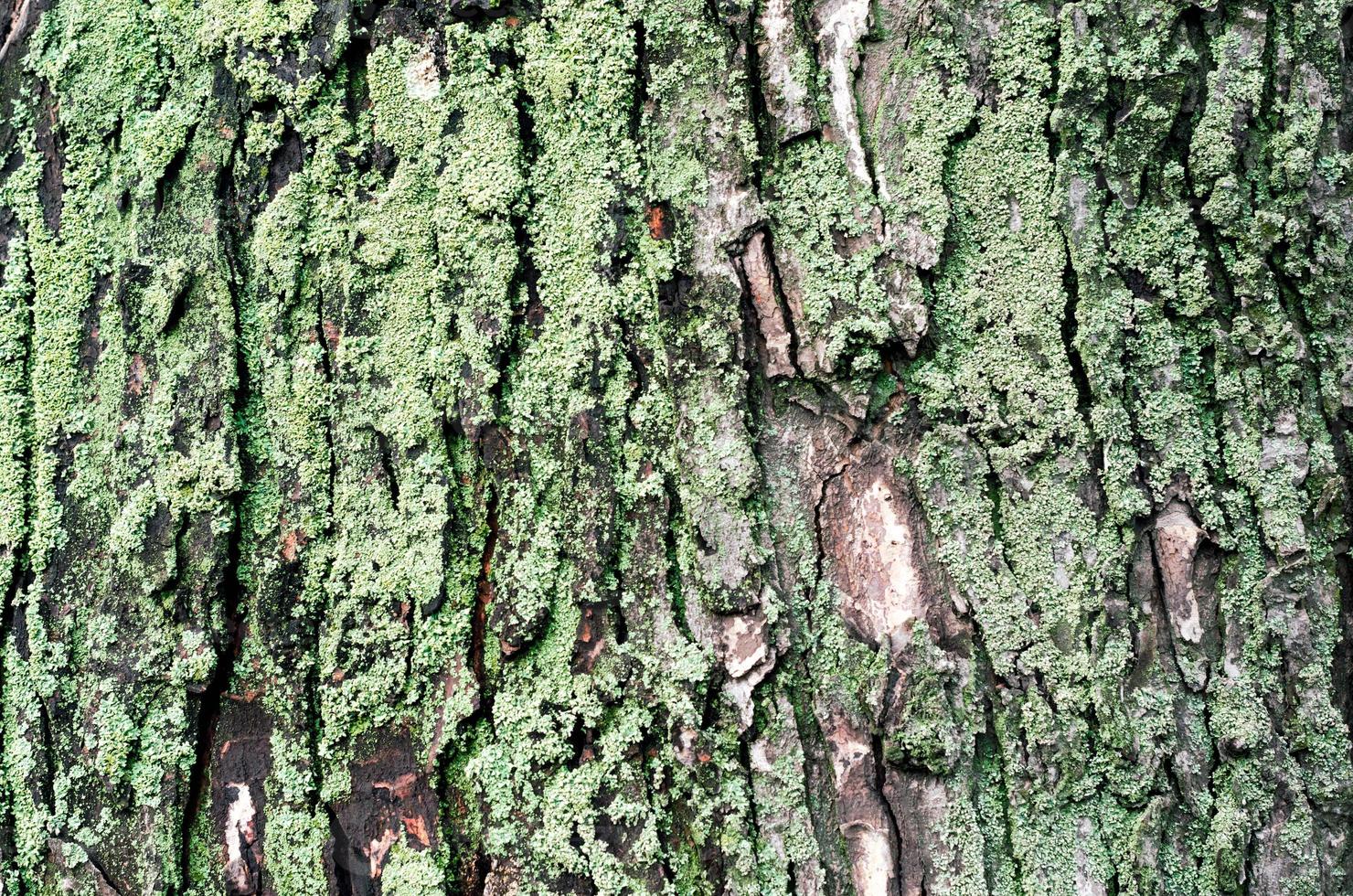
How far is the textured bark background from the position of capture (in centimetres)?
136

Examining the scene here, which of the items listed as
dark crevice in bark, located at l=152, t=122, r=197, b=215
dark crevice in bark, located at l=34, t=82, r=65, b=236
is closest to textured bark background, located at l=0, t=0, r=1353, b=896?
dark crevice in bark, located at l=152, t=122, r=197, b=215

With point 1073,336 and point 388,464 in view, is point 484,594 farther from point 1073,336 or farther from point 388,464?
point 1073,336

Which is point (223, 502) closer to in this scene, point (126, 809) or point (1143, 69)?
point (126, 809)

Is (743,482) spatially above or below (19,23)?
below

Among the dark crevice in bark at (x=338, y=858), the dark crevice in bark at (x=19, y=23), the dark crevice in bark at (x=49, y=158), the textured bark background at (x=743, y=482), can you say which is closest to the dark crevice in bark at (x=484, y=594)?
the textured bark background at (x=743, y=482)

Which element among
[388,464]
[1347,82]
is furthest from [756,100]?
[1347,82]

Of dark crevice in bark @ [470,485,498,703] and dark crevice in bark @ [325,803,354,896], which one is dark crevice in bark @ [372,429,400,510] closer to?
dark crevice in bark @ [470,485,498,703]

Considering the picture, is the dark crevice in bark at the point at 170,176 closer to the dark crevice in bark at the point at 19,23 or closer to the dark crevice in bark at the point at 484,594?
the dark crevice in bark at the point at 19,23

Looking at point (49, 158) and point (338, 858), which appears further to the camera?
point (49, 158)

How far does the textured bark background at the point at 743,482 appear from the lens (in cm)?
136

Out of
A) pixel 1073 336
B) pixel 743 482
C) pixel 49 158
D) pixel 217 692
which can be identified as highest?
pixel 49 158

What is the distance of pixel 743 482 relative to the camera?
1.36m

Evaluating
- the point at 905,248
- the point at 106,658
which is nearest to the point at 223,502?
the point at 106,658

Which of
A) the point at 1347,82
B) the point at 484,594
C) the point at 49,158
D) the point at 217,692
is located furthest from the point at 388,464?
the point at 1347,82
